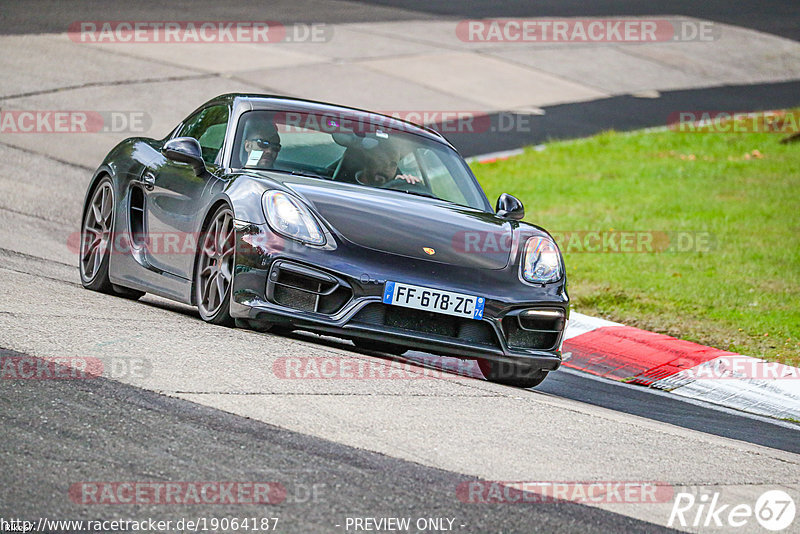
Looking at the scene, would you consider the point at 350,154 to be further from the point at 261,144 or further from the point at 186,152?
the point at 186,152

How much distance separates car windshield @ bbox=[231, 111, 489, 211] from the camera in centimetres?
740

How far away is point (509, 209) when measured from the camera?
7.64m

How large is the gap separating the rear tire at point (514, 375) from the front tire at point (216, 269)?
153cm

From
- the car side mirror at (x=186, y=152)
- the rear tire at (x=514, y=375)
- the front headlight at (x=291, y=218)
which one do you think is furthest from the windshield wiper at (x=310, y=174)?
the rear tire at (x=514, y=375)

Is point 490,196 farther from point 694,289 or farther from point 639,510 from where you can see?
point 639,510

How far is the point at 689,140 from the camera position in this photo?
18484 mm

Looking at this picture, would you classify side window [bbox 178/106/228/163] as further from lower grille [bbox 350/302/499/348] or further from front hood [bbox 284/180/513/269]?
lower grille [bbox 350/302/499/348]

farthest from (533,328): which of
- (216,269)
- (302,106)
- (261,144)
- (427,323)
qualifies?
(302,106)

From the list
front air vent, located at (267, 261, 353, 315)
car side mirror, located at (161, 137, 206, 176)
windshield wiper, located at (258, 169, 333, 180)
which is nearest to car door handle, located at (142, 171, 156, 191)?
car side mirror, located at (161, 137, 206, 176)

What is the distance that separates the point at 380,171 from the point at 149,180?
147cm

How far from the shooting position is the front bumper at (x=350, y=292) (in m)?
6.29

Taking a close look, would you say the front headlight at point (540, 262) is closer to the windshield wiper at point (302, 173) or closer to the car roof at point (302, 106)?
the windshield wiper at point (302, 173)

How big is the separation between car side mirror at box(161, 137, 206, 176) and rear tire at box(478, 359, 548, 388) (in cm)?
200

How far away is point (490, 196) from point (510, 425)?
8.94 m
